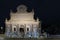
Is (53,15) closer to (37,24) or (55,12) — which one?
(55,12)

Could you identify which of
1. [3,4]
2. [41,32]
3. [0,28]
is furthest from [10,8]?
[41,32]

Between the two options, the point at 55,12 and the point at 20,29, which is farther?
the point at 55,12

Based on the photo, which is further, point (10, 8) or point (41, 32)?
point (10, 8)

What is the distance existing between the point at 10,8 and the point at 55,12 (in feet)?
11.3

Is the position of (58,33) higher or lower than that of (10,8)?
lower

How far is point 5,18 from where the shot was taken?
2125 centimetres

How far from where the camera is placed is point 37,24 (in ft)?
64.8

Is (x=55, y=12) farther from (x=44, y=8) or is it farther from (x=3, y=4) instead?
(x=3, y=4)

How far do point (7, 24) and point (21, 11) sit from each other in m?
1.36

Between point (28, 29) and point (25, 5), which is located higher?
point (25, 5)

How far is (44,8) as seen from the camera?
71.7 ft

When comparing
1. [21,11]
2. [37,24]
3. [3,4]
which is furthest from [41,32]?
[3,4]

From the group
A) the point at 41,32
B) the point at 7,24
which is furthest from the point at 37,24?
the point at 7,24

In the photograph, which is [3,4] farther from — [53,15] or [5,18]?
[53,15]
